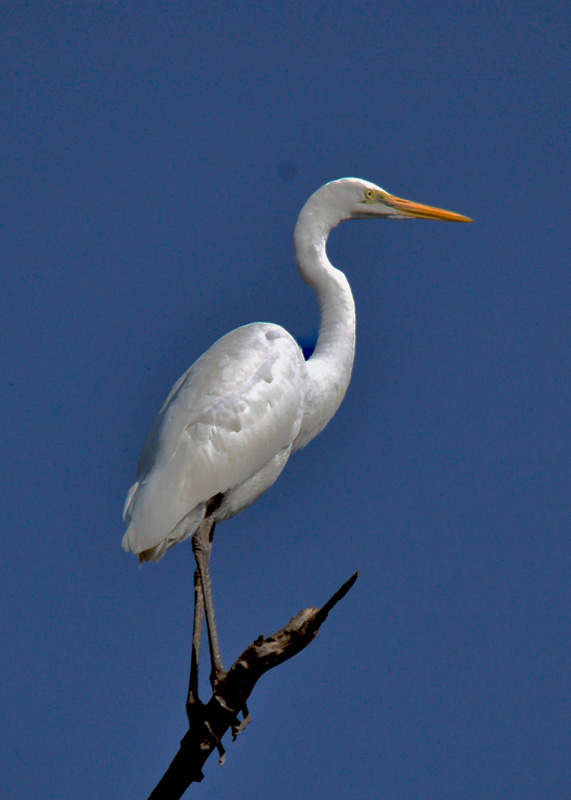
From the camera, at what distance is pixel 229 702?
16.4ft

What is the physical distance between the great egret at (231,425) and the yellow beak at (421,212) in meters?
1.02

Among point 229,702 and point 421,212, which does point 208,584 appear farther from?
point 421,212

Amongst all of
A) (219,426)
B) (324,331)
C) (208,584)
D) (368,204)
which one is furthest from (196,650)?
(368,204)

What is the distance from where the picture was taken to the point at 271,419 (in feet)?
19.9

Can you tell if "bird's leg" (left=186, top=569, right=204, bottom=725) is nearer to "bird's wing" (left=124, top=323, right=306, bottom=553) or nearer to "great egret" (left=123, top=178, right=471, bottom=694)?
"great egret" (left=123, top=178, right=471, bottom=694)

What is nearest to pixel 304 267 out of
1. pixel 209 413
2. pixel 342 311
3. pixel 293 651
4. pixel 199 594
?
pixel 342 311

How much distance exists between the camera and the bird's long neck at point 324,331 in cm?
659

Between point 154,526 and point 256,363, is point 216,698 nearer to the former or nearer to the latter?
point 154,526

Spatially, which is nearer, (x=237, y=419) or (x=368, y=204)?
(x=237, y=419)

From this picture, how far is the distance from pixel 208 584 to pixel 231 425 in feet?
3.12

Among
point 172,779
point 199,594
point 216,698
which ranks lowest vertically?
A: point 172,779

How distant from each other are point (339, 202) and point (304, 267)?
64cm

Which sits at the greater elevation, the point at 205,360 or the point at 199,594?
the point at 205,360

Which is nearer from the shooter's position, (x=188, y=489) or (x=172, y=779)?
(x=172, y=779)
